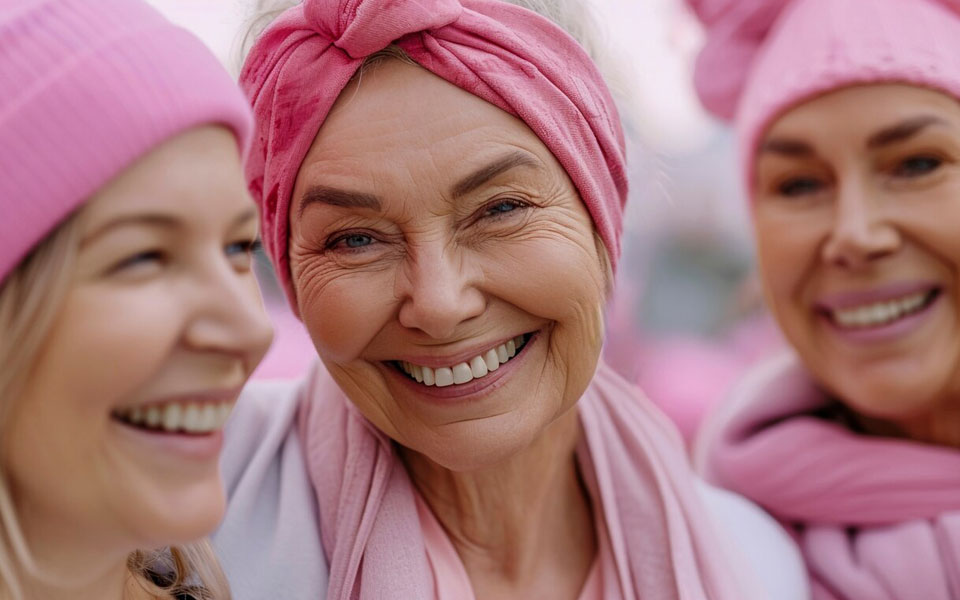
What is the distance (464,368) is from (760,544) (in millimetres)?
871

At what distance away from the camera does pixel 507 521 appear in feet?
6.31

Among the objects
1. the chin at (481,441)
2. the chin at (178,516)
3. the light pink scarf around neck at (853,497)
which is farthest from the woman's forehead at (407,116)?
the light pink scarf around neck at (853,497)

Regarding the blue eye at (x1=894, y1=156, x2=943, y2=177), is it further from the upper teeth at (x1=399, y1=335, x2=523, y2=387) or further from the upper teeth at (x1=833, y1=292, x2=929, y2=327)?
the upper teeth at (x1=399, y1=335, x2=523, y2=387)

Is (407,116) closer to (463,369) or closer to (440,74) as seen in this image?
(440,74)

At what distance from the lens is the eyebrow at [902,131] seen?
6.90ft

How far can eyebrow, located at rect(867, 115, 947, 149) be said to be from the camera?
6.90ft

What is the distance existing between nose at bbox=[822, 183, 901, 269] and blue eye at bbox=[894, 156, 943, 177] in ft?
0.26

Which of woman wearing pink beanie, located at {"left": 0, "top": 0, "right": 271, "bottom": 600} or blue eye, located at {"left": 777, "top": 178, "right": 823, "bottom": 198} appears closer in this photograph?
woman wearing pink beanie, located at {"left": 0, "top": 0, "right": 271, "bottom": 600}

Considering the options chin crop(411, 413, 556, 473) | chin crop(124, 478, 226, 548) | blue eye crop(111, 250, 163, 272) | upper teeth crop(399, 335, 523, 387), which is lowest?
chin crop(411, 413, 556, 473)

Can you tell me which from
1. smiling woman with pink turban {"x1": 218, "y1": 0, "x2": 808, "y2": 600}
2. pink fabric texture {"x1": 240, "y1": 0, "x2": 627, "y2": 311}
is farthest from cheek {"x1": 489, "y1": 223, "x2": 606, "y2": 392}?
pink fabric texture {"x1": 240, "y1": 0, "x2": 627, "y2": 311}

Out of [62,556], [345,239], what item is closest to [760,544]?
[345,239]

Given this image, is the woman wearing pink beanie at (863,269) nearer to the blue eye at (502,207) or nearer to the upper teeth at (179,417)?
the blue eye at (502,207)

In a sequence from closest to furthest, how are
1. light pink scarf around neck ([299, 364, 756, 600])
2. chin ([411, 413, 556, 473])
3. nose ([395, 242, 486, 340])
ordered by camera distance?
nose ([395, 242, 486, 340]), chin ([411, 413, 556, 473]), light pink scarf around neck ([299, 364, 756, 600])

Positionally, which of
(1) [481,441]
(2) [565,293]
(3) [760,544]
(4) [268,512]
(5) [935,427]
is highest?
(2) [565,293]
